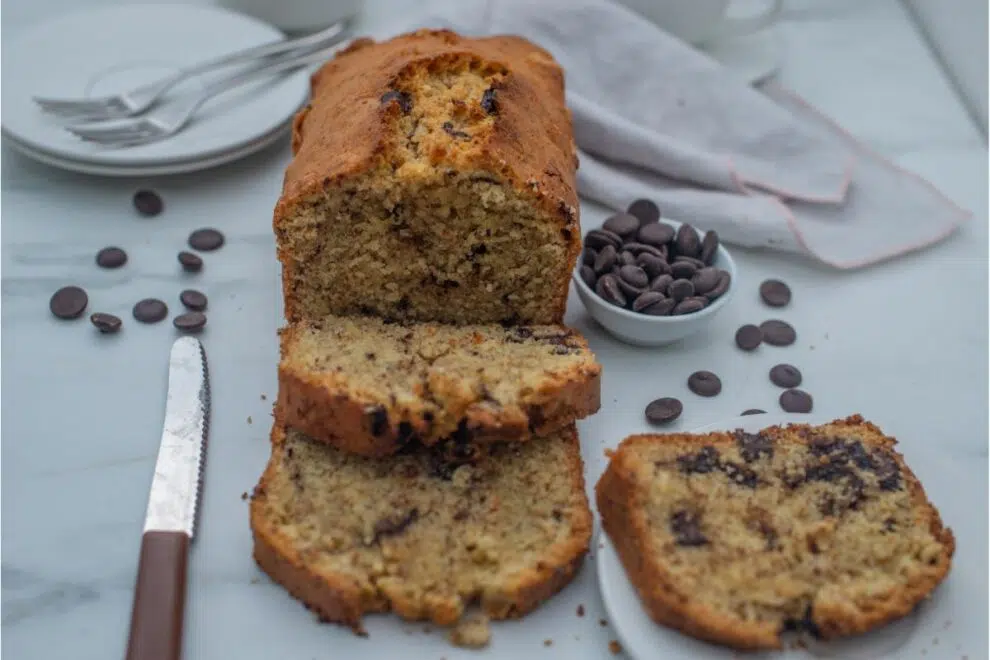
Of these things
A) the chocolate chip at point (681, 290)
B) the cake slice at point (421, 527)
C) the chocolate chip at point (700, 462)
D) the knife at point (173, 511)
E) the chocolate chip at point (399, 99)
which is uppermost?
the chocolate chip at point (399, 99)

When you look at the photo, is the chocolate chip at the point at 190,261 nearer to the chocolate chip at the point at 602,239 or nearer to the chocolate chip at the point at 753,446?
the chocolate chip at the point at 602,239

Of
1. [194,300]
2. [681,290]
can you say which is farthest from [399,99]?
[681,290]

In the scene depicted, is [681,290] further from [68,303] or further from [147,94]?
[147,94]

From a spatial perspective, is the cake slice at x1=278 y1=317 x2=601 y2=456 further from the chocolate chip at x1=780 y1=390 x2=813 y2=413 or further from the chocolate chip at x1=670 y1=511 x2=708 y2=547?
the chocolate chip at x1=780 y1=390 x2=813 y2=413

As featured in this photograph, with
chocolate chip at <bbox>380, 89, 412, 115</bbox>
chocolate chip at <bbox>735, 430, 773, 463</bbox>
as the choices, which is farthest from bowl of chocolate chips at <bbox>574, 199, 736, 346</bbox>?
chocolate chip at <bbox>380, 89, 412, 115</bbox>

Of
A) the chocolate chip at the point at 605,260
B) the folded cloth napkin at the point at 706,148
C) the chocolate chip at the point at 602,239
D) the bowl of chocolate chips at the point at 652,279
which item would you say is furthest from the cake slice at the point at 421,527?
the folded cloth napkin at the point at 706,148

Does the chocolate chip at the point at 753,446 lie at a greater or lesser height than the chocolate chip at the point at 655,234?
greater
